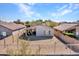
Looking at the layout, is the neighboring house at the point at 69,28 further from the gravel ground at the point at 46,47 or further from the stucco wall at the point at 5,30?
the stucco wall at the point at 5,30

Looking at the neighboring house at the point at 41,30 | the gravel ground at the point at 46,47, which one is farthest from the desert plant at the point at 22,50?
the neighboring house at the point at 41,30

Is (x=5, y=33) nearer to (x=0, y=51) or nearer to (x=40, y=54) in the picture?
(x=0, y=51)

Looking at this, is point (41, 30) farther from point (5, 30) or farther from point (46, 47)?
point (5, 30)

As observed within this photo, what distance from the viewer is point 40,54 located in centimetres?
196

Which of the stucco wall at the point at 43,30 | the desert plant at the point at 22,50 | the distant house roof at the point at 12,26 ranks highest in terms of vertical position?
the distant house roof at the point at 12,26

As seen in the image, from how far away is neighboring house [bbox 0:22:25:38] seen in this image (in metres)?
1.94

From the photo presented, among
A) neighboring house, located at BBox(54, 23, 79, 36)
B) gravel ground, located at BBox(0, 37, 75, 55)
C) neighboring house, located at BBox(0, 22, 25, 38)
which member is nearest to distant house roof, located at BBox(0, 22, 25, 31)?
neighboring house, located at BBox(0, 22, 25, 38)

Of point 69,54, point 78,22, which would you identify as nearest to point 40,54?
point 69,54

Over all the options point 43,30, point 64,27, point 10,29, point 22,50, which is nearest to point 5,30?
point 10,29

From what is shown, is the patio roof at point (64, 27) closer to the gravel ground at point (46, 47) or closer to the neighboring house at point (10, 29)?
the gravel ground at point (46, 47)

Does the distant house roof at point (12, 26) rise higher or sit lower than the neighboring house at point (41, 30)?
higher

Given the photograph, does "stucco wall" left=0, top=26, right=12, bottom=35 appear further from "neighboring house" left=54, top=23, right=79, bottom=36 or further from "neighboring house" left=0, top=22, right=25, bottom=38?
"neighboring house" left=54, top=23, right=79, bottom=36

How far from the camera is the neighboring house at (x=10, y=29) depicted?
194 cm

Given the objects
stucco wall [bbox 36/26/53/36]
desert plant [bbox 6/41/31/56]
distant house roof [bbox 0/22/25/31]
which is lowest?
desert plant [bbox 6/41/31/56]
